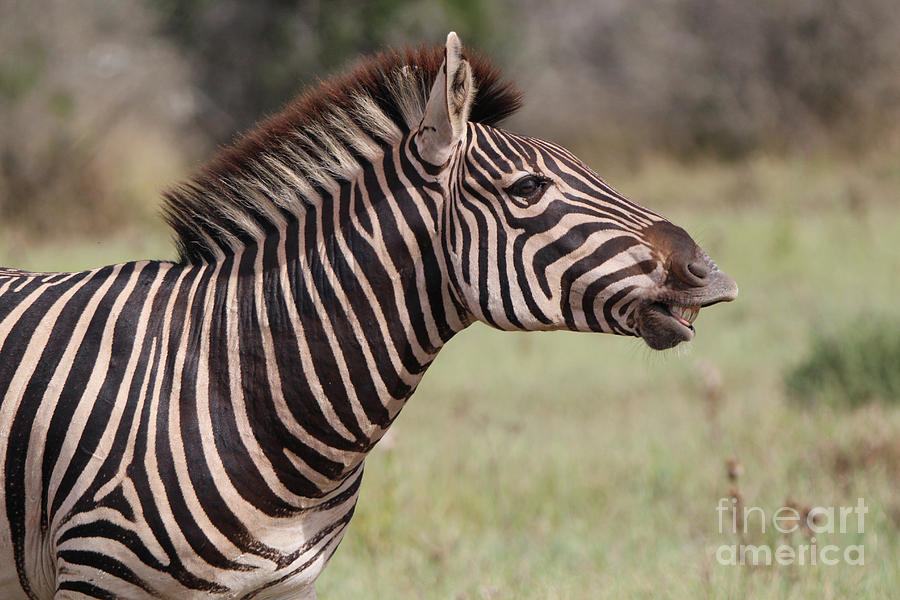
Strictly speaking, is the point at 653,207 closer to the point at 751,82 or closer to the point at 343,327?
the point at 751,82

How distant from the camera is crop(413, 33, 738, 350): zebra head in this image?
2.44 metres

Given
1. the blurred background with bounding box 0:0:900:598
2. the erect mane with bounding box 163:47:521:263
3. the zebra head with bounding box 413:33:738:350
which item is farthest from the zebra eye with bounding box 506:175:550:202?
the blurred background with bounding box 0:0:900:598

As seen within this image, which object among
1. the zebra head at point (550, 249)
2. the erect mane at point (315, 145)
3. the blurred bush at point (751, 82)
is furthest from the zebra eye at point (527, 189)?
the blurred bush at point (751, 82)

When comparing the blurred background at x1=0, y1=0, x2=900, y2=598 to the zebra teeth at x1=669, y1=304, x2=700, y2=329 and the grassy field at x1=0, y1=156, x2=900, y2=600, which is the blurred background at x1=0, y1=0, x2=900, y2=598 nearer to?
the grassy field at x1=0, y1=156, x2=900, y2=600

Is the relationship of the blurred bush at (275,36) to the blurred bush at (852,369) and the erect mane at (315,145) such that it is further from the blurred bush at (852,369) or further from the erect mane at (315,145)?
the erect mane at (315,145)

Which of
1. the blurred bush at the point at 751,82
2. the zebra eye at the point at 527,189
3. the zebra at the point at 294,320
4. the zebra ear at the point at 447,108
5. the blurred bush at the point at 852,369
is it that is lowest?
the zebra at the point at 294,320

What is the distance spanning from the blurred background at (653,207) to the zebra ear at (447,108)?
0.86 meters

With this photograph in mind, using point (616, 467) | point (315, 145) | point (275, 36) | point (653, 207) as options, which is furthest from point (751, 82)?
point (315, 145)

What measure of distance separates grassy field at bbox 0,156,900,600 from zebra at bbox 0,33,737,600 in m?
0.53

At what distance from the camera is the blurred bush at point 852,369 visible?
6.73 metres

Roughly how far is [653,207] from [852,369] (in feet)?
34.7

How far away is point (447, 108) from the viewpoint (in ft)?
8.06

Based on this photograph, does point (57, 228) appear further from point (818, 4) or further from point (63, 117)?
point (818, 4)

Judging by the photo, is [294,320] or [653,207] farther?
[653,207]
